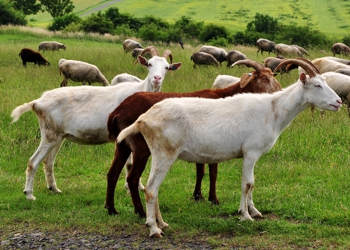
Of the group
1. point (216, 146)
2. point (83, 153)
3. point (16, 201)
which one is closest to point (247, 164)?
point (216, 146)

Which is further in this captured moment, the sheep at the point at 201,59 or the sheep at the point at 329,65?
the sheep at the point at 201,59

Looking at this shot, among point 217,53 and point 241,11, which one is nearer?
point 217,53

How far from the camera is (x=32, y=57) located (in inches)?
895

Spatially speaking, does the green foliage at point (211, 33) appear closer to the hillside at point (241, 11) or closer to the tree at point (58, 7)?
the hillside at point (241, 11)

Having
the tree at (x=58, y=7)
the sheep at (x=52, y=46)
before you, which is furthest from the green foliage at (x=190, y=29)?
the tree at (x=58, y=7)

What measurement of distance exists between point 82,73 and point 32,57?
5985 millimetres

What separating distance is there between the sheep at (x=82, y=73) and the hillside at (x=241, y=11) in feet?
108

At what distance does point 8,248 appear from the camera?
6234mm

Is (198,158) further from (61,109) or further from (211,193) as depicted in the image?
(61,109)

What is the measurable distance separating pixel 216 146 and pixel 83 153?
14.7 feet

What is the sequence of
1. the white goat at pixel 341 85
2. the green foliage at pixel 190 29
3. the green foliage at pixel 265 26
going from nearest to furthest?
1. the white goat at pixel 341 85
2. the green foliage at pixel 190 29
3. the green foliage at pixel 265 26

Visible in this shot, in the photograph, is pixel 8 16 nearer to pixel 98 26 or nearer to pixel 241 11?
pixel 98 26

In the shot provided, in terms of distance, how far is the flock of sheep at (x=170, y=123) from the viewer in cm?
639

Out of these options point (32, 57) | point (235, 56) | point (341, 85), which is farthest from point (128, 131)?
point (235, 56)
